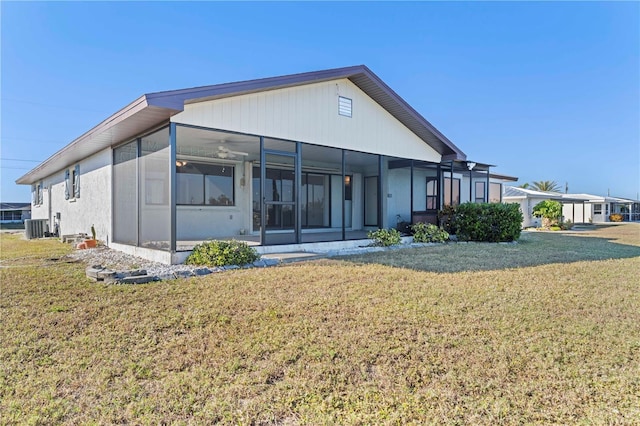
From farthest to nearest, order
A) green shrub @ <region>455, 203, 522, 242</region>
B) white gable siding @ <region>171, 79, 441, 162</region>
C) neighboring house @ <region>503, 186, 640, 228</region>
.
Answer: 1. neighboring house @ <region>503, 186, 640, 228</region>
2. green shrub @ <region>455, 203, 522, 242</region>
3. white gable siding @ <region>171, 79, 441, 162</region>

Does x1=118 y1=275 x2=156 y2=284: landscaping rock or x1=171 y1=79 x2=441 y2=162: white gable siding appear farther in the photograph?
x1=171 y1=79 x2=441 y2=162: white gable siding

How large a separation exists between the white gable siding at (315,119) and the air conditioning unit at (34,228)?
1257 cm

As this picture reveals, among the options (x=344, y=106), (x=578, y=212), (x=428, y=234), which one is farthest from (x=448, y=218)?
(x=578, y=212)

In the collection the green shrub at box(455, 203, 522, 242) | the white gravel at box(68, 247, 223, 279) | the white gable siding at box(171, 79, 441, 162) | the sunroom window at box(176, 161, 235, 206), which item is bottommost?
the white gravel at box(68, 247, 223, 279)

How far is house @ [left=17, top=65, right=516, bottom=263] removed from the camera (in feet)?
25.5

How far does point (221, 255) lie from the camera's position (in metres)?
7.10

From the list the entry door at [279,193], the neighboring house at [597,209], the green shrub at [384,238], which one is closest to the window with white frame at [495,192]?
the green shrub at [384,238]

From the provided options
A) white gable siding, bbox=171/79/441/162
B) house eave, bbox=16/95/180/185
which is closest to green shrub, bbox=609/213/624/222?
white gable siding, bbox=171/79/441/162

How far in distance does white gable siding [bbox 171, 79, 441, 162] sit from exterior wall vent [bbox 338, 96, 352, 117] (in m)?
0.12

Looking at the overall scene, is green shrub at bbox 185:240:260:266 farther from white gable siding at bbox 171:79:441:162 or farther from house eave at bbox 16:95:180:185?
house eave at bbox 16:95:180:185

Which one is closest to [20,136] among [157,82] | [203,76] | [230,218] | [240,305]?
[157,82]

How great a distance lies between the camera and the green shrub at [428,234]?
12.2 meters

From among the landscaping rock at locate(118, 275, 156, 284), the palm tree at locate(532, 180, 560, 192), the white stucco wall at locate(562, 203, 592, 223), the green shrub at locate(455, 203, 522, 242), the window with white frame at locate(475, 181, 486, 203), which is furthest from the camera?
the palm tree at locate(532, 180, 560, 192)

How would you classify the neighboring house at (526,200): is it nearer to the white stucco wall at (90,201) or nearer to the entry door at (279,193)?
the entry door at (279,193)
